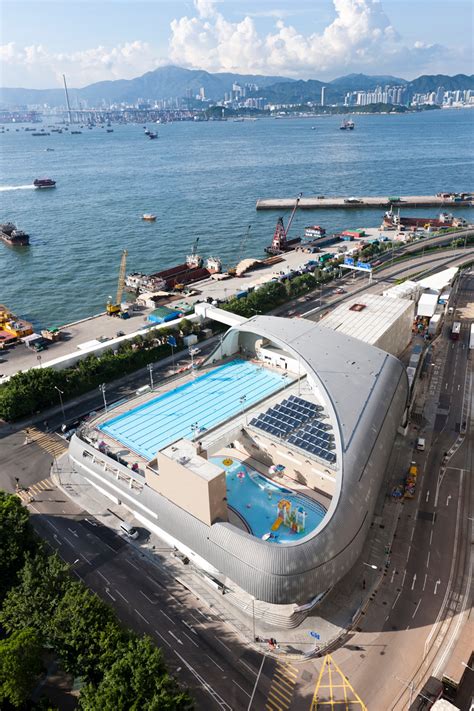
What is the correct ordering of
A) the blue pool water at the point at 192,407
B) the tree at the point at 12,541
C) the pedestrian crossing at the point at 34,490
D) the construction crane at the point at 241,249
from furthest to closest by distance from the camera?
the construction crane at the point at 241,249, the blue pool water at the point at 192,407, the pedestrian crossing at the point at 34,490, the tree at the point at 12,541

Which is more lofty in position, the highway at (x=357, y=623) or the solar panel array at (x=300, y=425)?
the solar panel array at (x=300, y=425)

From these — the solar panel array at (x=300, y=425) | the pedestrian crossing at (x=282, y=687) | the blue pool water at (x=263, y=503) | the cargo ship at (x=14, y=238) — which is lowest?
the pedestrian crossing at (x=282, y=687)

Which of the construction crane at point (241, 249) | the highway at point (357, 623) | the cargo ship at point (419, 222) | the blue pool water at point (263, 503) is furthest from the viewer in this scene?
the cargo ship at point (419, 222)

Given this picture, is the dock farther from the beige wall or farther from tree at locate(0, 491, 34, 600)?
tree at locate(0, 491, 34, 600)

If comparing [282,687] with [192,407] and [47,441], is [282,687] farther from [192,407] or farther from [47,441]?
[47,441]

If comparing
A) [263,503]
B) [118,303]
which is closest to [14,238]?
[118,303]

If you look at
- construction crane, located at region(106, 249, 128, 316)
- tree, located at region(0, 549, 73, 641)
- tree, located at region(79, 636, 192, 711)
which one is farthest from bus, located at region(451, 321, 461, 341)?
tree, located at region(0, 549, 73, 641)

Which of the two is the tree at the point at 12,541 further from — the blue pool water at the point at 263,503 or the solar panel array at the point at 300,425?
the solar panel array at the point at 300,425

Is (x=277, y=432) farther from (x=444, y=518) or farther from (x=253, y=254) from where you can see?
(x=253, y=254)

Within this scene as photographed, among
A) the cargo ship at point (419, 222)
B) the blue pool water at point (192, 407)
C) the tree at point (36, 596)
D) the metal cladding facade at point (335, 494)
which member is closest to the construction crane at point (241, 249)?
the cargo ship at point (419, 222)
